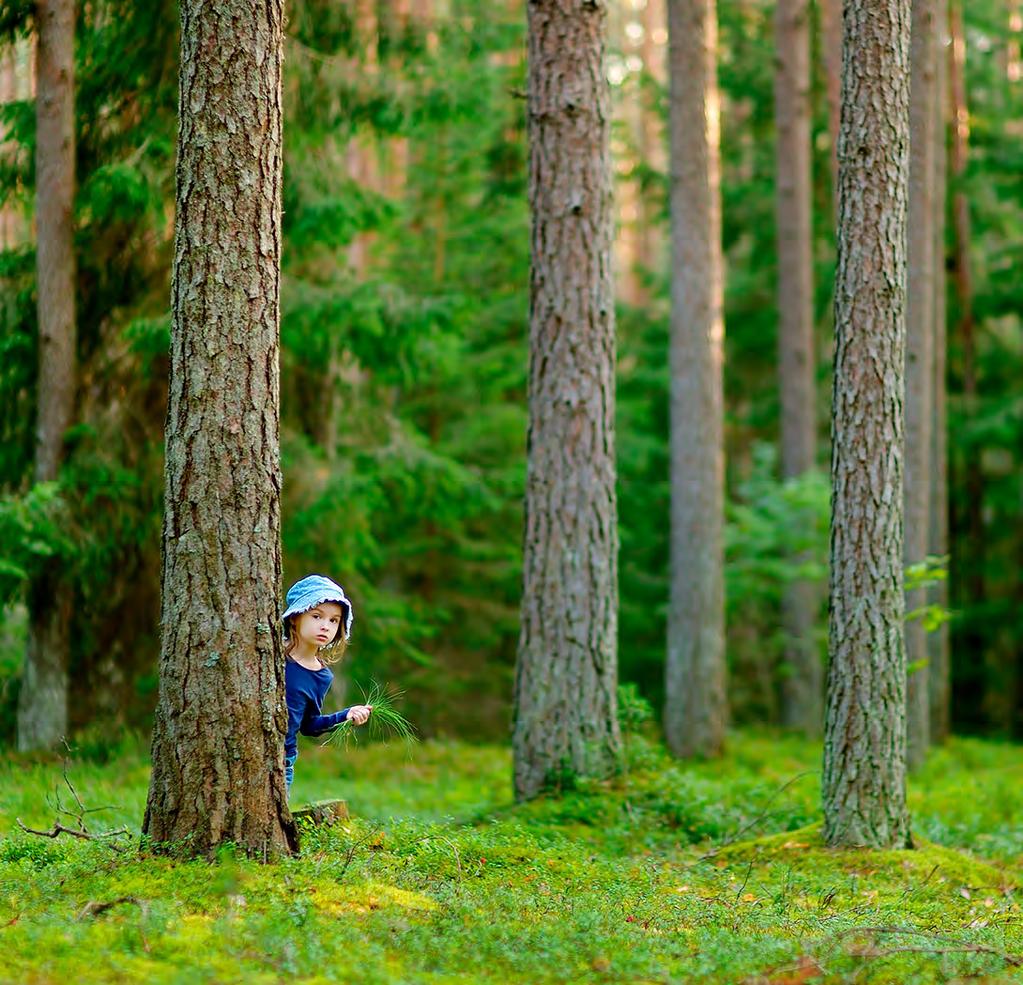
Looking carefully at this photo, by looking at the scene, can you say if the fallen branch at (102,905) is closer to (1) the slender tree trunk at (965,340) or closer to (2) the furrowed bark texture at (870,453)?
(2) the furrowed bark texture at (870,453)

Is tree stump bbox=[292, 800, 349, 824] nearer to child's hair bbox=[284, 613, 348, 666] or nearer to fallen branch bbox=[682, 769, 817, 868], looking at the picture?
child's hair bbox=[284, 613, 348, 666]

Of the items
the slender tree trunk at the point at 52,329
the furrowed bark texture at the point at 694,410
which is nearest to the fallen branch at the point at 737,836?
the furrowed bark texture at the point at 694,410

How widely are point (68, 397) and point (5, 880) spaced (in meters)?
7.11

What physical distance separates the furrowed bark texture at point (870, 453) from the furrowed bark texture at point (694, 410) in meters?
6.40

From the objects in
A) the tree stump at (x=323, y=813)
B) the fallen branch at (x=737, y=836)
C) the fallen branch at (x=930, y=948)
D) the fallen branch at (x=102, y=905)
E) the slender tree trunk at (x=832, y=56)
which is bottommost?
the fallen branch at (x=737, y=836)

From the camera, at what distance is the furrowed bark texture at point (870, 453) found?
723cm

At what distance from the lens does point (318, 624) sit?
5926 millimetres

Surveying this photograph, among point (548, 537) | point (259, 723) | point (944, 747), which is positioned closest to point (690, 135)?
point (548, 537)

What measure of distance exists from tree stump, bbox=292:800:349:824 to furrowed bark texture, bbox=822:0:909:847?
308 cm

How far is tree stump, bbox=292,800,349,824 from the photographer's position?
5910mm

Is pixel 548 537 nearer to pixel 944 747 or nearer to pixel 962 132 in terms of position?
pixel 944 747

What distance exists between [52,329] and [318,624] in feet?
22.0

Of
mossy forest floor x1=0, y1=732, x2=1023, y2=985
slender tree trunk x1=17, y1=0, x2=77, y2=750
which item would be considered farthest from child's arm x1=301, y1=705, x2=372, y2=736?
slender tree trunk x1=17, y1=0, x2=77, y2=750

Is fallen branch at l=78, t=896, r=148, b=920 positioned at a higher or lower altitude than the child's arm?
lower
